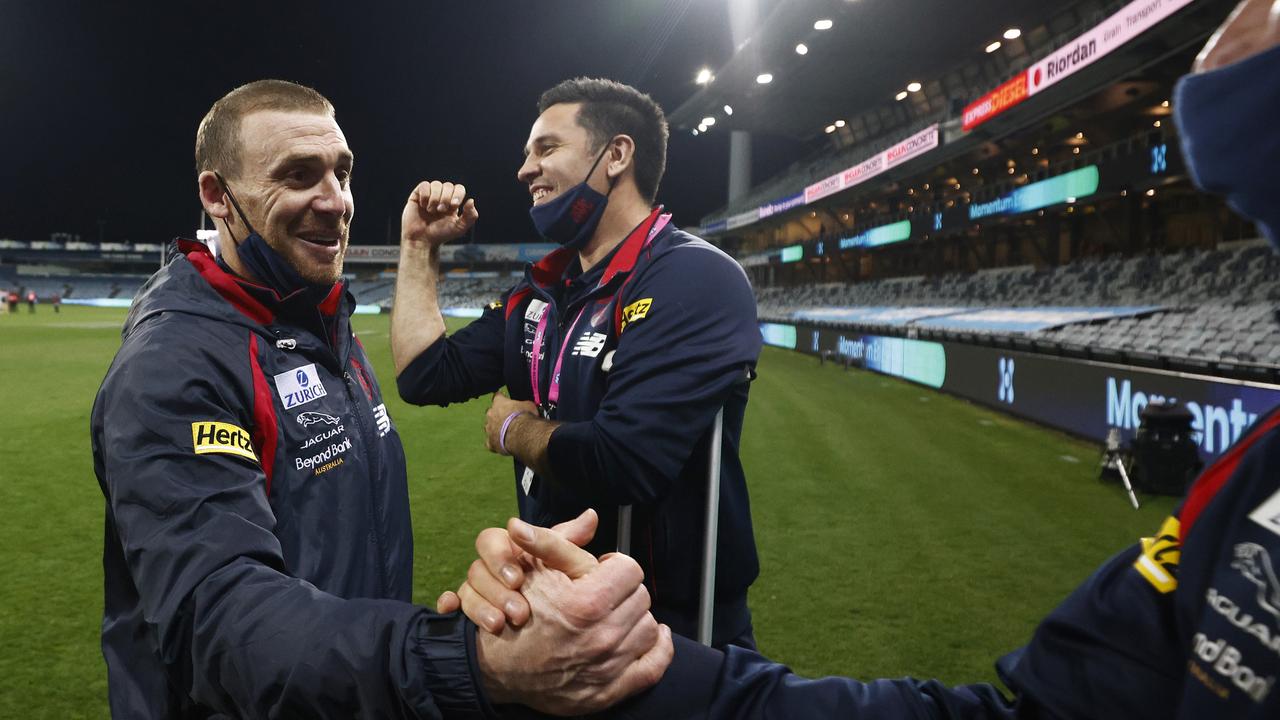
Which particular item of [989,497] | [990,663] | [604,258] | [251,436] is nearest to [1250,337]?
[989,497]

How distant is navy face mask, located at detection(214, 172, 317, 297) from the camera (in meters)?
1.92

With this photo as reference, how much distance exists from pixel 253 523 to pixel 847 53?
3801 centimetres

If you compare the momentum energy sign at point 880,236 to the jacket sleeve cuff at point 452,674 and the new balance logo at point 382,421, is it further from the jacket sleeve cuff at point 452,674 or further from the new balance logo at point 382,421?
the jacket sleeve cuff at point 452,674

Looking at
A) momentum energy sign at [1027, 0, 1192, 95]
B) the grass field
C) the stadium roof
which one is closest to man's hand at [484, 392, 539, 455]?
the grass field

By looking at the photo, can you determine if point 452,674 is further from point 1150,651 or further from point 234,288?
point 234,288

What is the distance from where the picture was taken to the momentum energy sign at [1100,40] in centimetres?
1688

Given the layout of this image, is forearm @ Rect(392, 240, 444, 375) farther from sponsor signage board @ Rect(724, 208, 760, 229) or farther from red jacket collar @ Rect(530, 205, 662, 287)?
sponsor signage board @ Rect(724, 208, 760, 229)

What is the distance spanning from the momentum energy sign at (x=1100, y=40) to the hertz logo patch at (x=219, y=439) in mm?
20421

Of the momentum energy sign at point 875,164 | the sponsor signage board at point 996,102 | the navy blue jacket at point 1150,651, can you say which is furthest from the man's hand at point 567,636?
the momentum energy sign at point 875,164

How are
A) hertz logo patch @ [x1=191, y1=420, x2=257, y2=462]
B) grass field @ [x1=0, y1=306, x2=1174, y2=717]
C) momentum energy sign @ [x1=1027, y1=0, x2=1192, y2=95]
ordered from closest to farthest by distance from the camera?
hertz logo patch @ [x1=191, y1=420, x2=257, y2=462] < grass field @ [x1=0, y1=306, x2=1174, y2=717] < momentum energy sign @ [x1=1027, y1=0, x2=1192, y2=95]

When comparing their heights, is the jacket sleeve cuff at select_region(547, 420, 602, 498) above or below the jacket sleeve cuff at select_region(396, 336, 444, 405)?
below

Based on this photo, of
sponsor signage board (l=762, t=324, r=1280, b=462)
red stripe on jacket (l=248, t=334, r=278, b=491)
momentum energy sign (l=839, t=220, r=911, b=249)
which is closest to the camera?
red stripe on jacket (l=248, t=334, r=278, b=491)

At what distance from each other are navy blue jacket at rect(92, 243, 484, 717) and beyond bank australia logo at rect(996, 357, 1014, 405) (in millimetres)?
12745

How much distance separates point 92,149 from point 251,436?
9318 centimetres
